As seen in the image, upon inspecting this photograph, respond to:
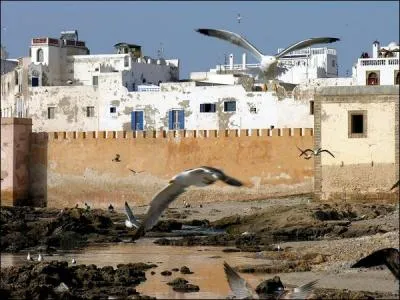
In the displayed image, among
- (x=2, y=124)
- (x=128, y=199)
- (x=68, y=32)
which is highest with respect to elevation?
(x=68, y=32)

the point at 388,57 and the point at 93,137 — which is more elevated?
the point at 388,57

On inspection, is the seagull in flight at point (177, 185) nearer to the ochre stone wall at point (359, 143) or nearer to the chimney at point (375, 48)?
the ochre stone wall at point (359, 143)

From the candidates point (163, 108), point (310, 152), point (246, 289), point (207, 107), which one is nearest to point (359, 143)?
point (310, 152)

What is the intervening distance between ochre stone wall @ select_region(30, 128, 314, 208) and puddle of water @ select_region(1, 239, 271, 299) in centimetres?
919

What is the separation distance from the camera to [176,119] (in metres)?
42.6

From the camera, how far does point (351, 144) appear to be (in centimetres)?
3400

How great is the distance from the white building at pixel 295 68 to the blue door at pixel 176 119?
6035 mm

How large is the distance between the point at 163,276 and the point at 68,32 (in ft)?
113

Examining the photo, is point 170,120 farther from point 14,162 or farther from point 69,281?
point 69,281

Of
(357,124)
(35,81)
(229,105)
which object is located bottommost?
(357,124)

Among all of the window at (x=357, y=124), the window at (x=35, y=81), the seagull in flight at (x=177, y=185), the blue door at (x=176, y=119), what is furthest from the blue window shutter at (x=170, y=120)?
the seagull in flight at (x=177, y=185)

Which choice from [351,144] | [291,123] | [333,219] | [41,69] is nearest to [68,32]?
[41,69]

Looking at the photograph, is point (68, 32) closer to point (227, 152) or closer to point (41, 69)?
point (41, 69)

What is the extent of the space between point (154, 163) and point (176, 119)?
189 inches
